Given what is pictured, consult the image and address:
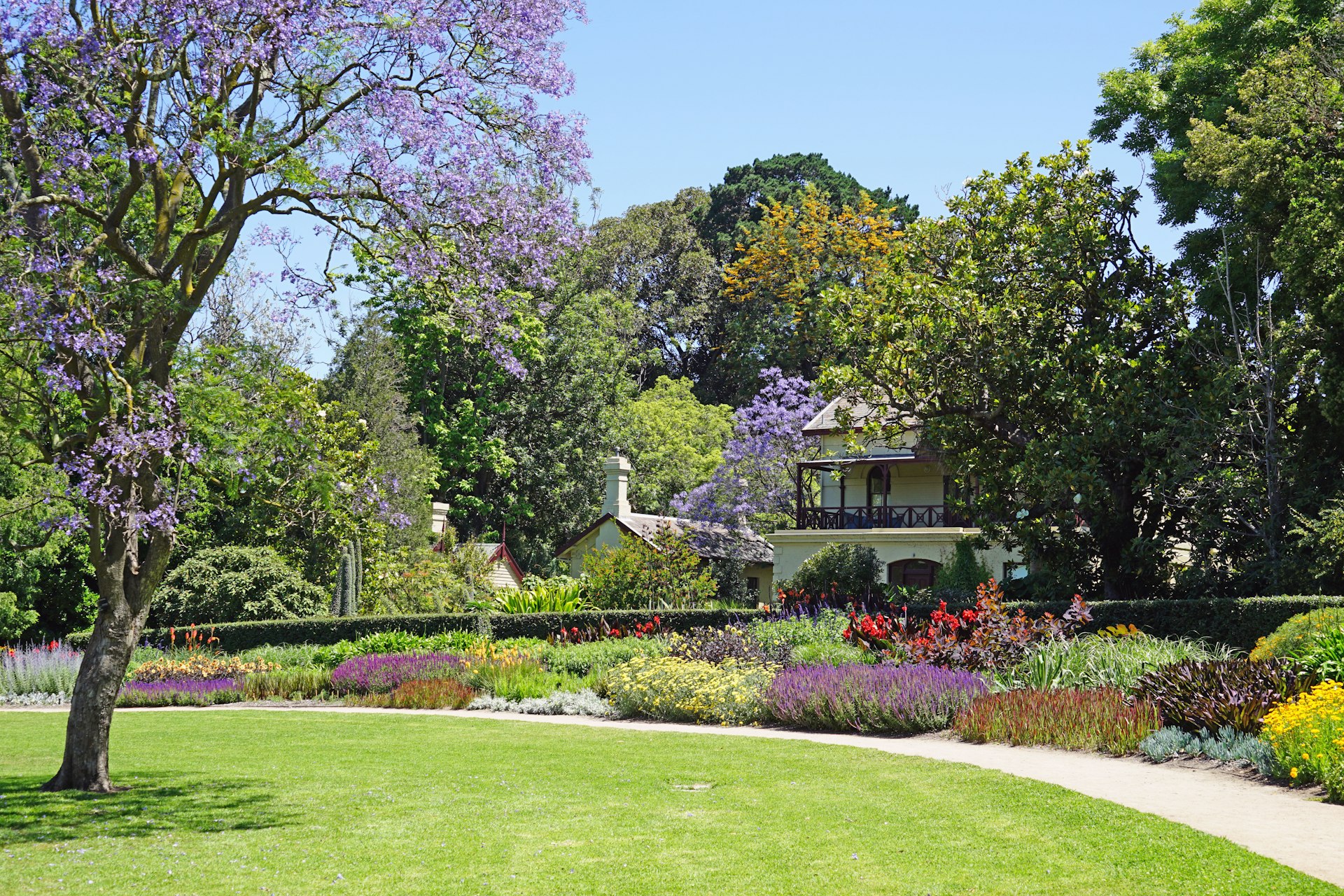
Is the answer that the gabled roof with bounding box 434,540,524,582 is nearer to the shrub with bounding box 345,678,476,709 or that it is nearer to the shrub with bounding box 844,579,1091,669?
the shrub with bounding box 345,678,476,709

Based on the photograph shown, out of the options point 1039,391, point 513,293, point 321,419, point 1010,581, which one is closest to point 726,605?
point 1010,581

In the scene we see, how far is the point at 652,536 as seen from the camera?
108 feet

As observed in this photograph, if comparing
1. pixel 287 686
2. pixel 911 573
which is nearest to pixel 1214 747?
pixel 287 686

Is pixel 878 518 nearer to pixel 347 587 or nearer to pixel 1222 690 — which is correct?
pixel 347 587

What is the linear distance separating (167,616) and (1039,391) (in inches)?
792

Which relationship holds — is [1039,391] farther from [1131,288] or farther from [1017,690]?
[1017,690]

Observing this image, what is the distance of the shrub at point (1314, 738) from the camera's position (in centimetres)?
876

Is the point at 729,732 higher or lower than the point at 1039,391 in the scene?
lower

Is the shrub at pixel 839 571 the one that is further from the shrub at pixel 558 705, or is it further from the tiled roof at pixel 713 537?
the shrub at pixel 558 705

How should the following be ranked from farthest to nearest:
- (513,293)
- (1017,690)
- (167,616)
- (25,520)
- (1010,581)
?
(167,616) < (1010,581) < (25,520) < (1017,690) < (513,293)

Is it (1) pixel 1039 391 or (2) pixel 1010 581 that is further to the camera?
(2) pixel 1010 581

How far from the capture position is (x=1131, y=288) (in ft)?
79.2

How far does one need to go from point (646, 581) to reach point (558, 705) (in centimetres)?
964

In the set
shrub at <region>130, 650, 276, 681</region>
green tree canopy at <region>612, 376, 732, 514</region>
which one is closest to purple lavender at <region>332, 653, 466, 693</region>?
shrub at <region>130, 650, 276, 681</region>
